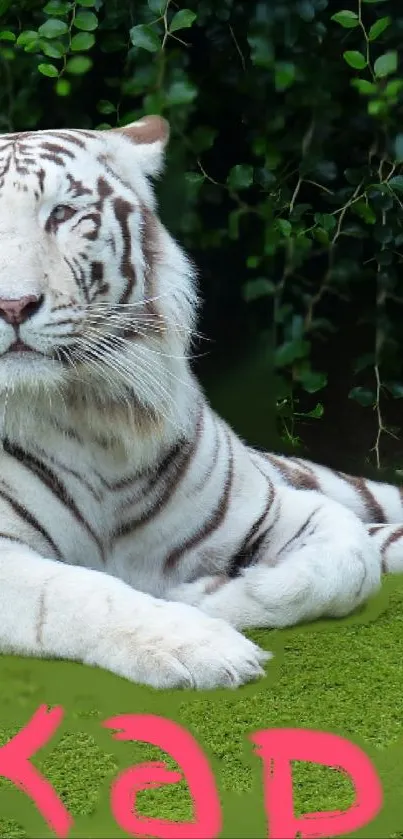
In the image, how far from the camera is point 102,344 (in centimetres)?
229

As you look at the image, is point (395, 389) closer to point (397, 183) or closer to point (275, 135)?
point (397, 183)

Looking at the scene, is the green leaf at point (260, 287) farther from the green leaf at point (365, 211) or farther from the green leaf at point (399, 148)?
the green leaf at point (399, 148)

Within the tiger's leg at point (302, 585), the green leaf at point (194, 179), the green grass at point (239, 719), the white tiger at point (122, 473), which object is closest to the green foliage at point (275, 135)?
the green leaf at point (194, 179)

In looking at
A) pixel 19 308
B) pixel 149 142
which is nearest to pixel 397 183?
pixel 149 142

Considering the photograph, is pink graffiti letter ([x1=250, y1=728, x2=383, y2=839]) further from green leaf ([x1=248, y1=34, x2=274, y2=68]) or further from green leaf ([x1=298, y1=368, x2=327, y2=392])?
green leaf ([x1=248, y1=34, x2=274, y2=68])

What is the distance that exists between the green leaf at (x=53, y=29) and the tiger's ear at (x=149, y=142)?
1.09 m

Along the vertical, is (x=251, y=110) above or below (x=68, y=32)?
below

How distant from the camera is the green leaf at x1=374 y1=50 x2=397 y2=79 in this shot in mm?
3734

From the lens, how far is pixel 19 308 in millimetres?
2131

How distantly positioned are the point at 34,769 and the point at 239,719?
13.5 inches

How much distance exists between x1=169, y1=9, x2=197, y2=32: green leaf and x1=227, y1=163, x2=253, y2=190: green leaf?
0.50 metres

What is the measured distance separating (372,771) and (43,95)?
9.71ft

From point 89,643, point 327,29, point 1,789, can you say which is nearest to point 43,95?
point 327,29

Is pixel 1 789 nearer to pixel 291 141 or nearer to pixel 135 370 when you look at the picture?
pixel 135 370
